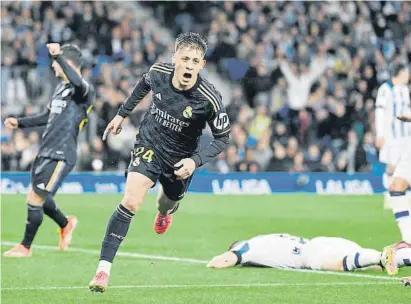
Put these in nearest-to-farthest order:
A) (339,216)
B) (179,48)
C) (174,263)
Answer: (179,48)
(174,263)
(339,216)

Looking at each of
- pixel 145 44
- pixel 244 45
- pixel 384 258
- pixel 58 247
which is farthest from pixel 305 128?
pixel 384 258

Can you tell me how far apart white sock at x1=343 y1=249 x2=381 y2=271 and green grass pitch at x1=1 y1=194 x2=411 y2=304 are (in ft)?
0.48

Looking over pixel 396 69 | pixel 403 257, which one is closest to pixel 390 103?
pixel 396 69

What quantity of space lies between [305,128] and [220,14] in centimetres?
463

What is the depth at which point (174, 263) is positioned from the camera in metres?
12.0

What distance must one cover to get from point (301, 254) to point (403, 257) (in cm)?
119

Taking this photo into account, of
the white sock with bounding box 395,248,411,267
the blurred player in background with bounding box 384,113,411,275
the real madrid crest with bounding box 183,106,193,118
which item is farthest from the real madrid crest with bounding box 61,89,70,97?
the white sock with bounding box 395,248,411,267

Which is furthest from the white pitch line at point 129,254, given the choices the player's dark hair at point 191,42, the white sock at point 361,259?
the player's dark hair at point 191,42

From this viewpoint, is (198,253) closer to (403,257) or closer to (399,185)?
(399,185)

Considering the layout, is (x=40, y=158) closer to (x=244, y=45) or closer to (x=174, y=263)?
(x=174, y=263)

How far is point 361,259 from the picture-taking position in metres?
10.7

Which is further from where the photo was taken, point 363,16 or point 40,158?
point 363,16

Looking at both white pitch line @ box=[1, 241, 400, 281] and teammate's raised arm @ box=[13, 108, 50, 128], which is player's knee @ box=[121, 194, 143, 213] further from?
teammate's raised arm @ box=[13, 108, 50, 128]

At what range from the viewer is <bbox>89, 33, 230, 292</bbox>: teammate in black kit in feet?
30.7
